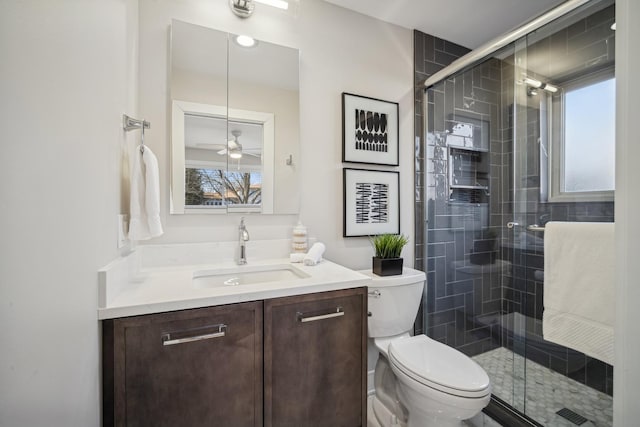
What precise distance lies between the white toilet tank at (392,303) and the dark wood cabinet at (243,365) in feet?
1.18

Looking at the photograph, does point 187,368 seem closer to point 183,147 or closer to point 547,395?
point 183,147

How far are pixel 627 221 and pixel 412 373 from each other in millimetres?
964

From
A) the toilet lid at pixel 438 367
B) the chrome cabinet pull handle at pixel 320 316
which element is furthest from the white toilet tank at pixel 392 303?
the chrome cabinet pull handle at pixel 320 316

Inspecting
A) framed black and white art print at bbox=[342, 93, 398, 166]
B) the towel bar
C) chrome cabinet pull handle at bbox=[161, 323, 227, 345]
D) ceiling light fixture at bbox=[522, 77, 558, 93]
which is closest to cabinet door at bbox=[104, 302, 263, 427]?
chrome cabinet pull handle at bbox=[161, 323, 227, 345]

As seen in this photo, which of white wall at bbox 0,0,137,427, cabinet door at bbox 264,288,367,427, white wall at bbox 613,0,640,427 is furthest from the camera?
cabinet door at bbox 264,288,367,427

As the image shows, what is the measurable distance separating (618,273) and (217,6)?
204 centimetres

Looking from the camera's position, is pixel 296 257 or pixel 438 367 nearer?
pixel 438 367

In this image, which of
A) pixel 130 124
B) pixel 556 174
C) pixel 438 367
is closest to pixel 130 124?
pixel 130 124

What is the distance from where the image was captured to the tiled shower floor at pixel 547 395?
4.73 ft

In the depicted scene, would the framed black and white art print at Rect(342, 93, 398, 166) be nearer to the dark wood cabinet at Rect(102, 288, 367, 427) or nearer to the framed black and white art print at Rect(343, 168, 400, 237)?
the framed black and white art print at Rect(343, 168, 400, 237)

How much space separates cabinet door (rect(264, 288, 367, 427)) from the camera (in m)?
1.07

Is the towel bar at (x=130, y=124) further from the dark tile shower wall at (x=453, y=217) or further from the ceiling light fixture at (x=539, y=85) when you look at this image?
the ceiling light fixture at (x=539, y=85)

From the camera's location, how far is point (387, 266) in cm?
166

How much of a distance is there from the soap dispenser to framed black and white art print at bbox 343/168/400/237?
32 centimetres
